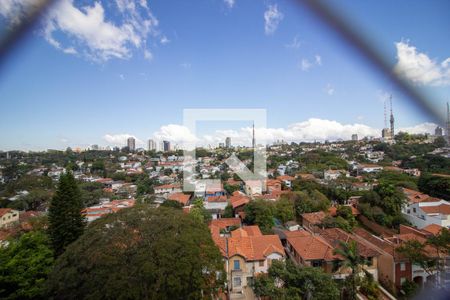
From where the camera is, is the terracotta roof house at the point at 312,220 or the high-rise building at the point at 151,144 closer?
the terracotta roof house at the point at 312,220

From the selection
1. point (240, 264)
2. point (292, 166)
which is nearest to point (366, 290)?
point (240, 264)

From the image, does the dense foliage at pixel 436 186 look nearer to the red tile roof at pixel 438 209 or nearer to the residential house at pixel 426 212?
the residential house at pixel 426 212

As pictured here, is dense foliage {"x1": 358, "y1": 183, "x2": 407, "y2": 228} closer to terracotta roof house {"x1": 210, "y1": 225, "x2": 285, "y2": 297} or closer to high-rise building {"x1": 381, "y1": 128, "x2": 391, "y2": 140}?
terracotta roof house {"x1": 210, "y1": 225, "x2": 285, "y2": 297}

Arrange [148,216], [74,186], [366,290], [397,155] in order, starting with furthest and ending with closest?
[397,155] < [74,186] < [366,290] < [148,216]

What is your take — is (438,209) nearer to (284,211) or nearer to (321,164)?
(284,211)

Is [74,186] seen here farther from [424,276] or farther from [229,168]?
[229,168]

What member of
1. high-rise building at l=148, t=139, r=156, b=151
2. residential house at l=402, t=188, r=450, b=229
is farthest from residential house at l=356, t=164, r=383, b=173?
high-rise building at l=148, t=139, r=156, b=151

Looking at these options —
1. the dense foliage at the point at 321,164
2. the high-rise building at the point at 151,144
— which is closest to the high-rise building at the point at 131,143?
the high-rise building at the point at 151,144
